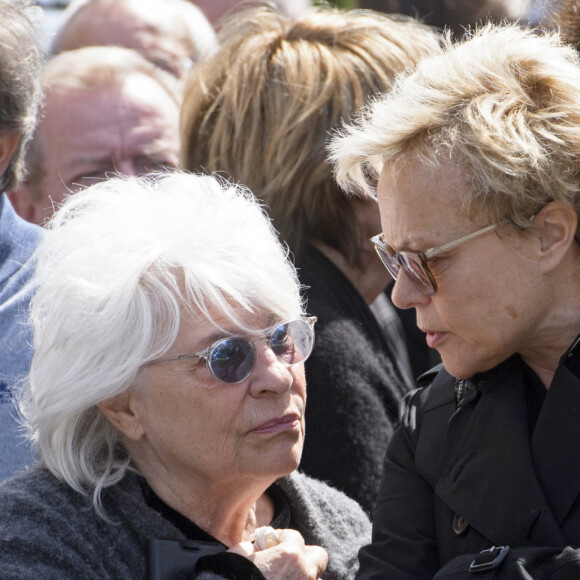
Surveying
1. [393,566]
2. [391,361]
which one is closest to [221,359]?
[393,566]

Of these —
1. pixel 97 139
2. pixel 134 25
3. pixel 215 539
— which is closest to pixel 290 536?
pixel 215 539

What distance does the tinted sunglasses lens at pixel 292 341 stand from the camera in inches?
95.0

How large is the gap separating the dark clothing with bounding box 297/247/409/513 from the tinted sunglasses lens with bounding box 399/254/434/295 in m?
0.76

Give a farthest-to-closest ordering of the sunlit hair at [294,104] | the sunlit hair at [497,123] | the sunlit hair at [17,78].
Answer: the sunlit hair at [294,104], the sunlit hair at [17,78], the sunlit hair at [497,123]

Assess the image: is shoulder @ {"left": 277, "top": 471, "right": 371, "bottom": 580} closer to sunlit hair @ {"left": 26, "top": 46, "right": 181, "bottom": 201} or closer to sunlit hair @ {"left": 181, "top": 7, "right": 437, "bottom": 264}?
sunlit hair @ {"left": 181, "top": 7, "right": 437, "bottom": 264}

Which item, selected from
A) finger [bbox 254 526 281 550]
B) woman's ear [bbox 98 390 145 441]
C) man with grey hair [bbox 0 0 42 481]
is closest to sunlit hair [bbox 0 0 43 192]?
man with grey hair [bbox 0 0 42 481]

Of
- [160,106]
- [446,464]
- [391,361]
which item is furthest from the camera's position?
[160,106]

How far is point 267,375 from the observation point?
235cm

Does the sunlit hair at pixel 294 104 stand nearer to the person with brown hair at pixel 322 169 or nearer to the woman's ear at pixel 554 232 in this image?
the person with brown hair at pixel 322 169

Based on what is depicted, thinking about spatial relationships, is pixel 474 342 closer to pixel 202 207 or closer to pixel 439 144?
pixel 439 144

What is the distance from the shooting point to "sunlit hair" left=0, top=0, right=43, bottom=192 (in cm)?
297

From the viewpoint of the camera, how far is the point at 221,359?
230cm

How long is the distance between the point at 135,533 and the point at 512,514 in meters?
0.85

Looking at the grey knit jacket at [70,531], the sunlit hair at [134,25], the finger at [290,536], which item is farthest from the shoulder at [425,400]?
the sunlit hair at [134,25]
